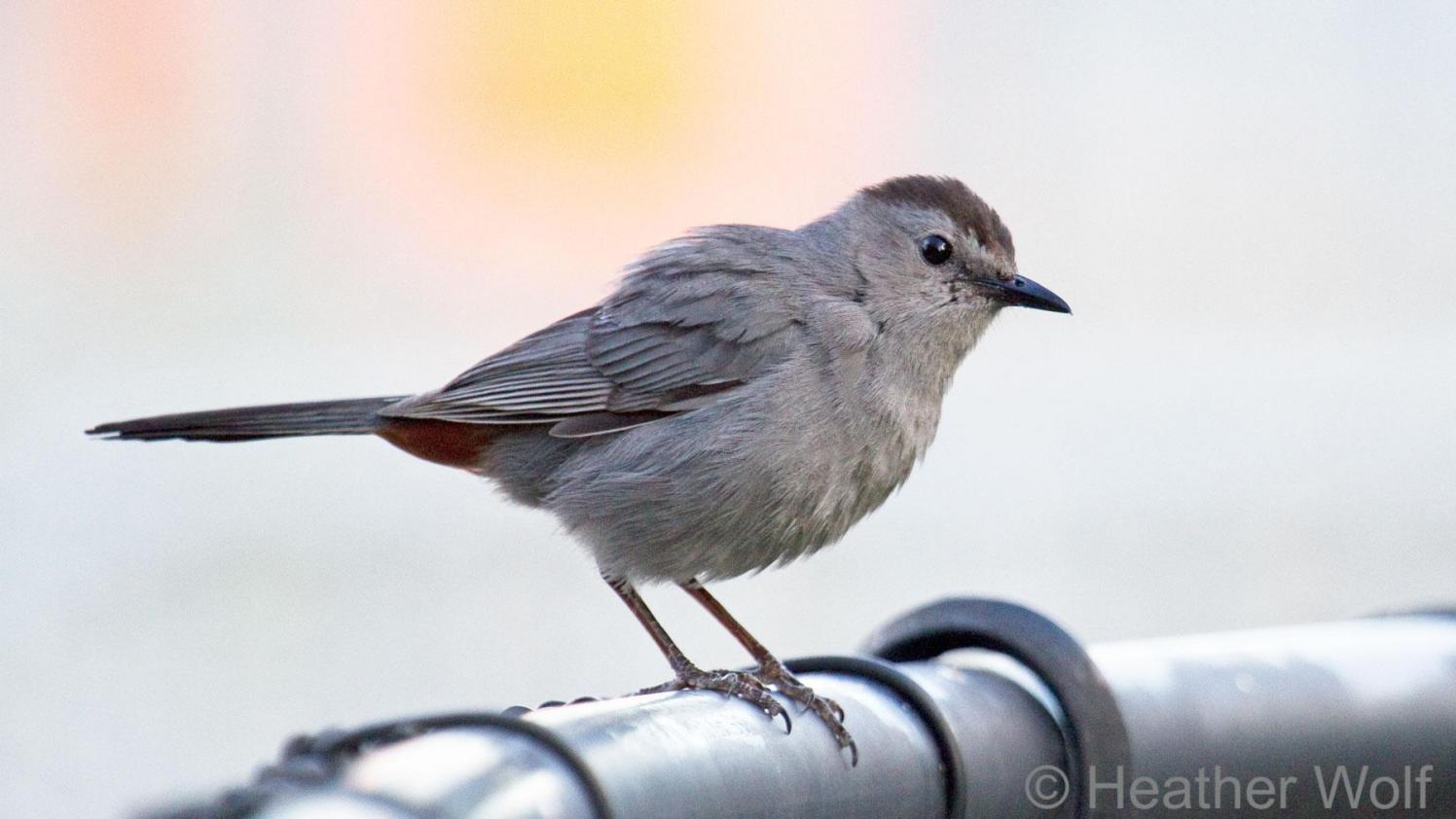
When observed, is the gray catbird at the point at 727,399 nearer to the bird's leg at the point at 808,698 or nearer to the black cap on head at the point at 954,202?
the black cap on head at the point at 954,202

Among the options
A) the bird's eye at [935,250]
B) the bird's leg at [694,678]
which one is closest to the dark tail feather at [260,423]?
the bird's leg at [694,678]

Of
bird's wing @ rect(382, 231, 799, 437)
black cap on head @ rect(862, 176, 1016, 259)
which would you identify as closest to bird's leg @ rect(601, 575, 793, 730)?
bird's wing @ rect(382, 231, 799, 437)

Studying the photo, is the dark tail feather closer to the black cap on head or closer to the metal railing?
the black cap on head

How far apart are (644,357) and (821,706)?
211 cm

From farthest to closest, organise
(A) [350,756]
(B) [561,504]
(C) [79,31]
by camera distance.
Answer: (C) [79,31], (B) [561,504], (A) [350,756]

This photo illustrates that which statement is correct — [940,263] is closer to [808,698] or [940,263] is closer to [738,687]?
[738,687]

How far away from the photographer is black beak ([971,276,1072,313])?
4250mm

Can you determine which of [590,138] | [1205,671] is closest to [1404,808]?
[1205,671]

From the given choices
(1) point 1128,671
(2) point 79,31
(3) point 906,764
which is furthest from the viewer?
(2) point 79,31

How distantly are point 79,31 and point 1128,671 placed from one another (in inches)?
331

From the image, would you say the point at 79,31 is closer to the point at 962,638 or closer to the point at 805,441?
the point at 805,441

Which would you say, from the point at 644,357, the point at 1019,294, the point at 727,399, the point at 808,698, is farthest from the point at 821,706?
the point at 1019,294

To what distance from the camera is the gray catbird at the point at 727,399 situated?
3820mm

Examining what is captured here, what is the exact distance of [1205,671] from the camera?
2285mm
